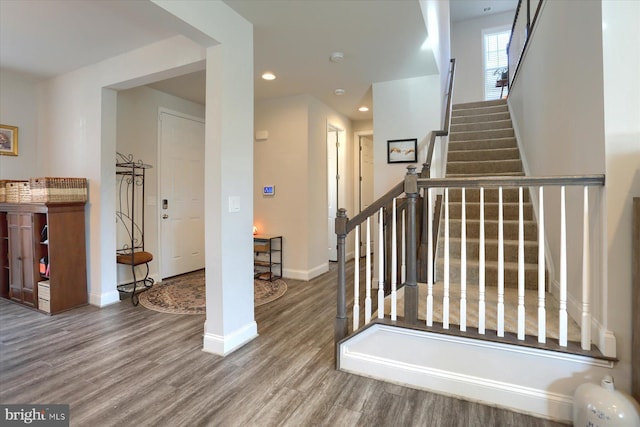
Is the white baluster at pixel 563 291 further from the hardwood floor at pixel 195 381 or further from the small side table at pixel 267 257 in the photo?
the small side table at pixel 267 257

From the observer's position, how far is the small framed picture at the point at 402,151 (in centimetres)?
401

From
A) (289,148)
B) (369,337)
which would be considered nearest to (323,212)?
(289,148)

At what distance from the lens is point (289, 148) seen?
15.5 ft

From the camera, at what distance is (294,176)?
186 inches

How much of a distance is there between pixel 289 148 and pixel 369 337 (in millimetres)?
3226

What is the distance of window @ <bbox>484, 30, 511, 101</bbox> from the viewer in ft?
22.6

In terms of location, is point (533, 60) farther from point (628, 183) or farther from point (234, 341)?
point (234, 341)

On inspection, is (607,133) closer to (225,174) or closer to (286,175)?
(225,174)

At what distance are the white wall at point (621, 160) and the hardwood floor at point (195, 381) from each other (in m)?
0.67

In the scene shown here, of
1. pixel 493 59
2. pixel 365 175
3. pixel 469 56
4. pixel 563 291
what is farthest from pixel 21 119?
pixel 493 59

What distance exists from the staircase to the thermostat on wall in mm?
2432

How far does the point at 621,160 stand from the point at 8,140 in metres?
5.60

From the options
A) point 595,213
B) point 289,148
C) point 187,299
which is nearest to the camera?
point 595,213

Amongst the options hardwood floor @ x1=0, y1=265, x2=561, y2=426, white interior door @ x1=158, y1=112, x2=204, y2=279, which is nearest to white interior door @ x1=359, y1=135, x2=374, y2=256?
white interior door @ x1=158, y1=112, x2=204, y2=279
